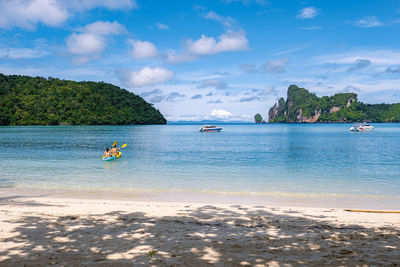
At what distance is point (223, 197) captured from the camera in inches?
584

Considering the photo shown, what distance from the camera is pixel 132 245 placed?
6977mm

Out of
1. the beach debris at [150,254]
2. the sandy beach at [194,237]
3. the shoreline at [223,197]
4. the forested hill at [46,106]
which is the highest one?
the forested hill at [46,106]

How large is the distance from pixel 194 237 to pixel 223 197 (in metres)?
7.42

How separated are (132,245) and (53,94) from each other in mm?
204612

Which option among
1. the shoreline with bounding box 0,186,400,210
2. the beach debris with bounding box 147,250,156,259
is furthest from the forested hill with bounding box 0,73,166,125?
the beach debris with bounding box 147,250,156,259

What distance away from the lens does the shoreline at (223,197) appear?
1327 cm

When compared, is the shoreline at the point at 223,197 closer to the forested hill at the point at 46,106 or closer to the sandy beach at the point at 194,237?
the sandy beach at the point at 194,237

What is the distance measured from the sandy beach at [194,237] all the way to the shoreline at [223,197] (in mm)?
2582

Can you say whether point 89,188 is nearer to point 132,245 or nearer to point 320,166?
point 132,245

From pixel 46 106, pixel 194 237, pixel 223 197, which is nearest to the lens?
pixel 194 237

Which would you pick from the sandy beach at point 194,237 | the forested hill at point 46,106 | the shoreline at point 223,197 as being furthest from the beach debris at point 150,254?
the forested hill at point 46,106

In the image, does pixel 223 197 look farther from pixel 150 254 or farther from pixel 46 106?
pixel 46 106

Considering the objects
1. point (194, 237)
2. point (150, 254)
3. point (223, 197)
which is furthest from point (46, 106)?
point (150, 254)

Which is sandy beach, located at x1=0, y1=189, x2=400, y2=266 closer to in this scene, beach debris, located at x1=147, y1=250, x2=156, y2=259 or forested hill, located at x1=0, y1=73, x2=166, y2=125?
beach debris, located at x1=147, y1=250, x2=156, y2=259
